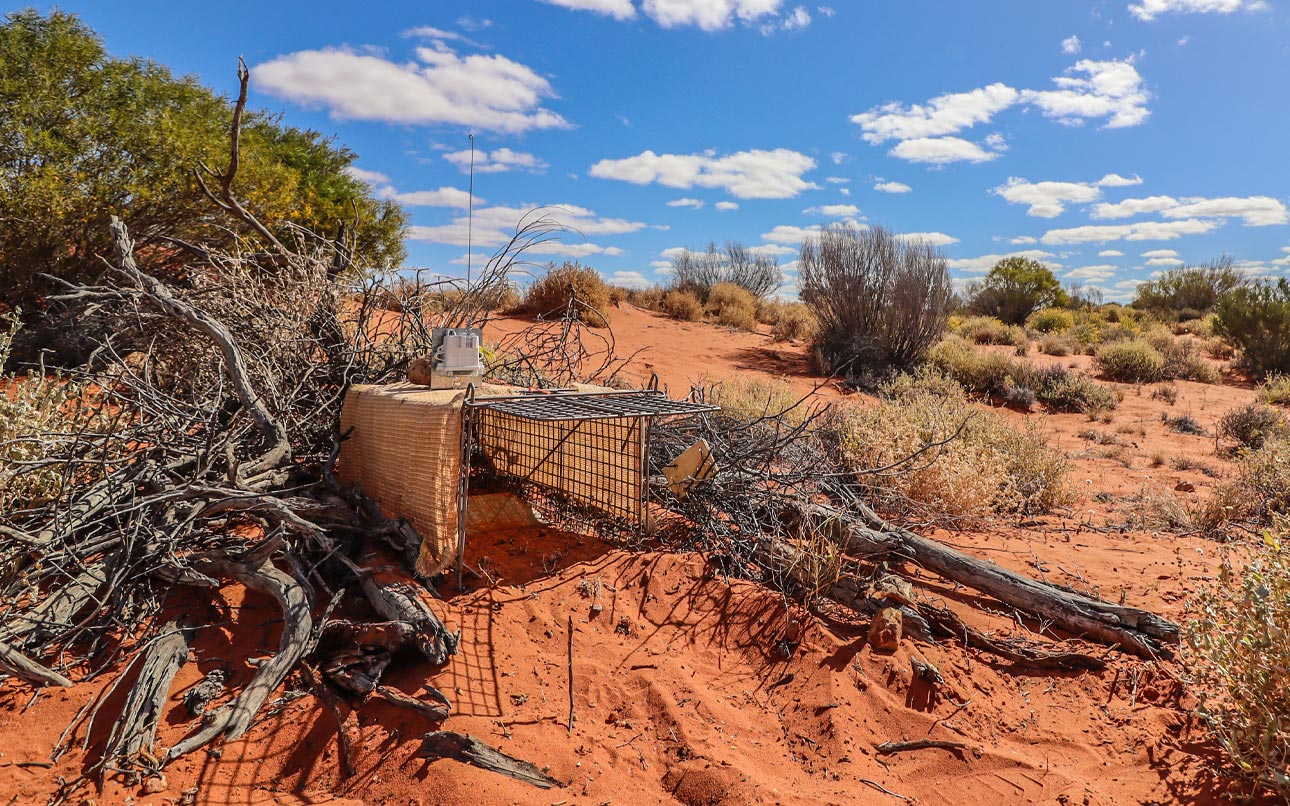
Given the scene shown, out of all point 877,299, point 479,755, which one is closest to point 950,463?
point 479,755

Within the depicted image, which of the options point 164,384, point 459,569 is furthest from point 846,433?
point 164,384

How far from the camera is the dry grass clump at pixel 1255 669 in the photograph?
2.32 metres

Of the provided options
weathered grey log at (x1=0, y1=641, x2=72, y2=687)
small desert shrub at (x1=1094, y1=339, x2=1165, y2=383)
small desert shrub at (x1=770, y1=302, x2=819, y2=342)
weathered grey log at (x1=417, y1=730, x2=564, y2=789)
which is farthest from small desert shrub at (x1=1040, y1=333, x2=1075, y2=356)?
weathered grey log at (x1=0, y1=641, x2=72, y2=687)

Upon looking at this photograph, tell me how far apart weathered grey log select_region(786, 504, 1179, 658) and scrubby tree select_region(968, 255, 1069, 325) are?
840 inches

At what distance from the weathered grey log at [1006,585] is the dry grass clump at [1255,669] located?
0.58m

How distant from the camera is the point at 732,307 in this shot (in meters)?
18.3

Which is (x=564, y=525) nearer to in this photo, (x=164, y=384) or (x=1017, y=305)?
(x=164, y=384)

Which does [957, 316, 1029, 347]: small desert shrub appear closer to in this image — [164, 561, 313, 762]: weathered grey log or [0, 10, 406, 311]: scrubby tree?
[0, 10, 406, 311]: scrubby tree

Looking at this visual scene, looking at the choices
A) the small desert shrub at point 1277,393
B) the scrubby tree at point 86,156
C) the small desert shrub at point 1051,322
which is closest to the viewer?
the scrubby tree at point 86,156

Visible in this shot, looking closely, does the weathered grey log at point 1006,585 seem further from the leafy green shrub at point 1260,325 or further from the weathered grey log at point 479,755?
the leafy green shrub at point 1260,325

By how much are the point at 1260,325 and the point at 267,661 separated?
17.4 meters

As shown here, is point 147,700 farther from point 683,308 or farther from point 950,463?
point 683,308

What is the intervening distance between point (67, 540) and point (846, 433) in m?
5.30

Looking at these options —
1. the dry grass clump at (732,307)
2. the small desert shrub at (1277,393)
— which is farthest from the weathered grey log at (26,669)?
the dry grass clump at (732,307)
